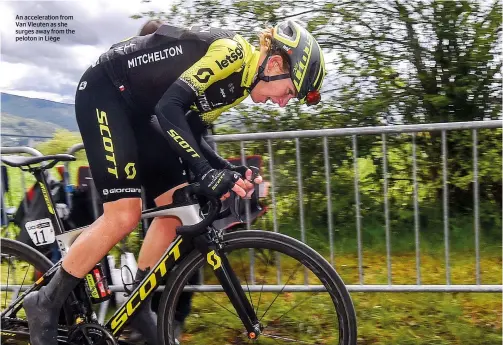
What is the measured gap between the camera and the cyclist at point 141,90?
248 cm

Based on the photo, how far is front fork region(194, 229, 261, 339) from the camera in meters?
2.51

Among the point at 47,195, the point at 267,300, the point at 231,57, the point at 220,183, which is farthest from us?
the point at 267,300

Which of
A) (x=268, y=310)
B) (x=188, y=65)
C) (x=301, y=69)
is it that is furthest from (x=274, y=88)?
(x=268, y=310)

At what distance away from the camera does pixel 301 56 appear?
2479 mm

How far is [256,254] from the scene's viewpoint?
9.87 feet

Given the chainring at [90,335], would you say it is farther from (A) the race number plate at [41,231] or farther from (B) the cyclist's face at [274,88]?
(B) the cyclist's face at [274,88]

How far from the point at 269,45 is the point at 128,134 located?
0.80 metres

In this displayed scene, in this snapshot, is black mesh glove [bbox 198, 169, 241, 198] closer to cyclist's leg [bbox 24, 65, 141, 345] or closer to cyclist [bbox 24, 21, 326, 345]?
cyclist [bbox 24, 21, 326, 345]

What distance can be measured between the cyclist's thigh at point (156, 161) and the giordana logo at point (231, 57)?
0.60m

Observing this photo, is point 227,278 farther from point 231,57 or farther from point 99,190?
point 231,57

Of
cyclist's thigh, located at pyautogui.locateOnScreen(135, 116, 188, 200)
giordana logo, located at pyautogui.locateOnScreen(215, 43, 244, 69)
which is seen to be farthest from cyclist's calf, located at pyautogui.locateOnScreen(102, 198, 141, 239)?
giordana logo, located at pyautogui.locateOnScreen(215, 43, 244, 69)

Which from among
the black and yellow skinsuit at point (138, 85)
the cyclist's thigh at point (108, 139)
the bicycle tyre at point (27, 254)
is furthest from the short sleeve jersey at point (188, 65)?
the bicycle tyre at point (27, 254)

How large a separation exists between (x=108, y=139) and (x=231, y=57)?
70 centimetres

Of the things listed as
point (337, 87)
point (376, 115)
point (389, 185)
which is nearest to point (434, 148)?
point (389, 185)
